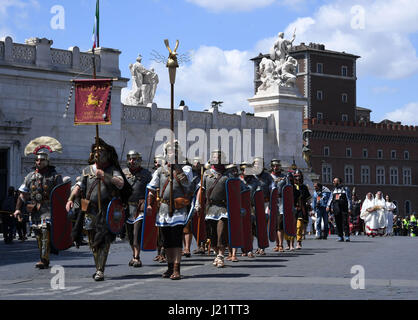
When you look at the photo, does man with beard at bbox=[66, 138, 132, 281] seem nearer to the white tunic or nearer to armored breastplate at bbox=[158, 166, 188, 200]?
armored breastplate at bbox=[158, 166, 188, 200]

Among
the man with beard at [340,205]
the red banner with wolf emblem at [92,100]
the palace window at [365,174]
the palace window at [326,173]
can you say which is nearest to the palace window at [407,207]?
the palace window at [365,174]

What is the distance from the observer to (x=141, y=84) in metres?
43.5

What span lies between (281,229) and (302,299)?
10.3 metres

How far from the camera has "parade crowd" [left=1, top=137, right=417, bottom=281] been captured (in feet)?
41.7

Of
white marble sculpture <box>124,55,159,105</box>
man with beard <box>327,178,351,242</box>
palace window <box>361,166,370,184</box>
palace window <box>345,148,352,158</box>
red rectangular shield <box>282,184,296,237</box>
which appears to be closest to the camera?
red rectangular shield <box>282,184,296,237</box>

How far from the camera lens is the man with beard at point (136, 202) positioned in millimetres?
15188

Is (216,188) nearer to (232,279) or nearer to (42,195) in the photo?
(42,195)

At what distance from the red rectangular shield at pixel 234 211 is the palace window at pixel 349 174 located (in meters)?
89.3

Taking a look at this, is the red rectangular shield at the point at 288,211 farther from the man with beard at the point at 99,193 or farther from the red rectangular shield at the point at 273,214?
the man with beard at the point at 99,193

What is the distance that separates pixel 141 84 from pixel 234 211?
28.9 metres

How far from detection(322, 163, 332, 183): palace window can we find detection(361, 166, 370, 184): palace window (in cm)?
516

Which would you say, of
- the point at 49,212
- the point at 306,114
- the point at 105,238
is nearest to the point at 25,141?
the point at 49,212

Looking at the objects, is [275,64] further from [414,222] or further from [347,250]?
[347,250]

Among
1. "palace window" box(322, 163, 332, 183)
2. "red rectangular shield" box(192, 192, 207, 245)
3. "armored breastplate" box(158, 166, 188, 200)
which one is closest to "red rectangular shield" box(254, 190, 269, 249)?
"red rectangular shield" box(192, 192, 207, 245)
